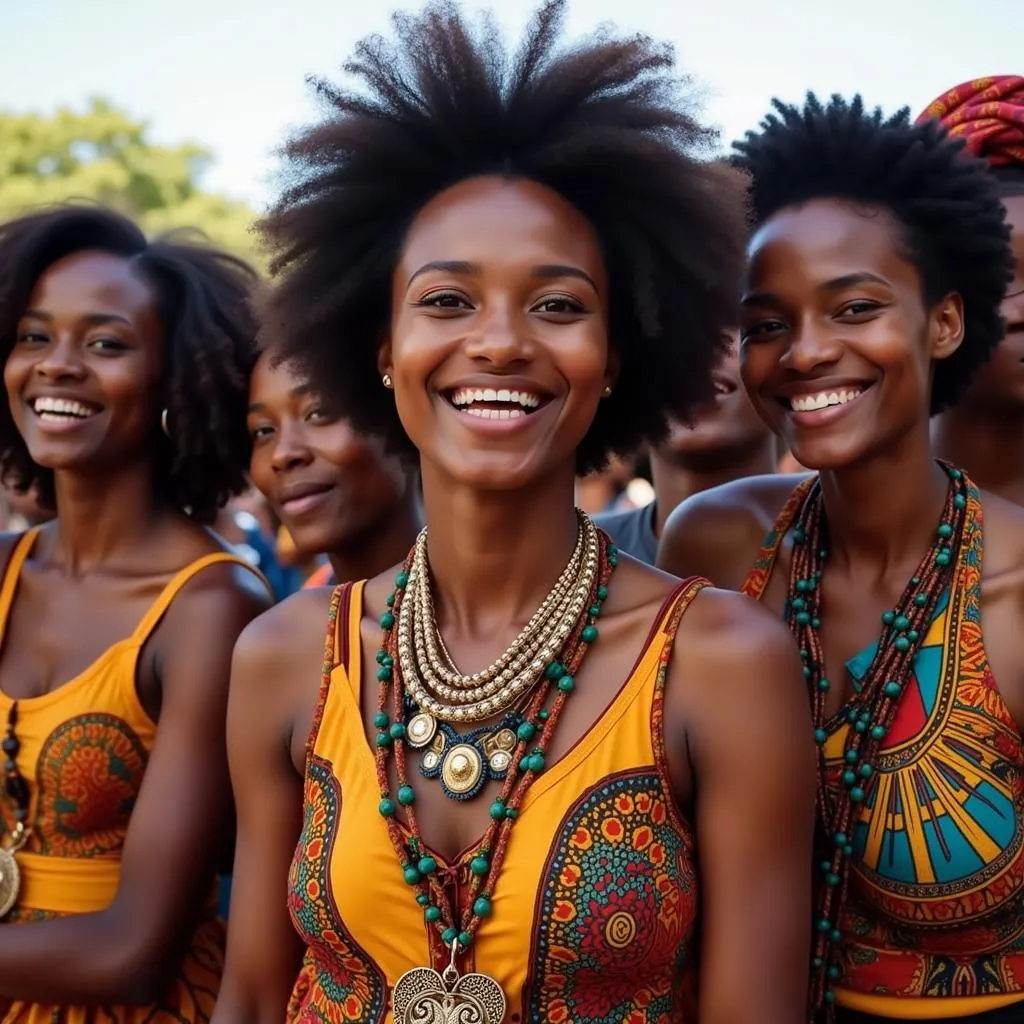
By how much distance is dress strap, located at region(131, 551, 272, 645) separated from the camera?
3.07 metres

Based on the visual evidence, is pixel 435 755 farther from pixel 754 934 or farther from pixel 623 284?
pixel 623 284

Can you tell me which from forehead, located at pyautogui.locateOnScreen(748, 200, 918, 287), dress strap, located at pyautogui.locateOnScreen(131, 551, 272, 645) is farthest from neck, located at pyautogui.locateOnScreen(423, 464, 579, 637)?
dress strap, located at pyautogui.locateOnScreen(131, 551, 272, 645)

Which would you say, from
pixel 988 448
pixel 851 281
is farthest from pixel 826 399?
pixel 988 448

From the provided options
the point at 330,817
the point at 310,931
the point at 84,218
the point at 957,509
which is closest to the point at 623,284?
the point at 957,509

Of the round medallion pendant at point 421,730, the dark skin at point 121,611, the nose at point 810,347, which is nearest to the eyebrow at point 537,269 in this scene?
the nose at point 810,347

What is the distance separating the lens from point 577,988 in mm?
2049

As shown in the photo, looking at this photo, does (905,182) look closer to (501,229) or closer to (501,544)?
(501,229)

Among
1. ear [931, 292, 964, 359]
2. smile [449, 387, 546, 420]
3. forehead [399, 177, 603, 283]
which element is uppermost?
forehead [399, 177, 603, 283]

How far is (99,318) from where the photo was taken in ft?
10.6

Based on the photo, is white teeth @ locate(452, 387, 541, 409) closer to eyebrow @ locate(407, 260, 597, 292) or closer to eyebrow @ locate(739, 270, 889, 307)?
eyebrow @ locate(407, 260, 597, 292)

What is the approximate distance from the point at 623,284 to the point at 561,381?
0.96 ft

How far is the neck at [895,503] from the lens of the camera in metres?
2.63

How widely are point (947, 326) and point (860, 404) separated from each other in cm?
35

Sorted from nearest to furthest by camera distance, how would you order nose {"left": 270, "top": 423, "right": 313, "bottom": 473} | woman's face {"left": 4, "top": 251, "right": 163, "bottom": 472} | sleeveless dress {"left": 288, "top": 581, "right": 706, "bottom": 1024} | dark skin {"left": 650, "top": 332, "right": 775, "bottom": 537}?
sleeveless dress {"left": 288, "top": 581, "right": 706, "bottom": 1024} < woman's face {"left": 4, "top": 251, "right": 163, "bottom": 472} < nose {"left": 270, "top": 423, "right": 313, "bottom": 473} < dark skin {"left": 650, "top": 332, "right": 775, "bottom": 537}
